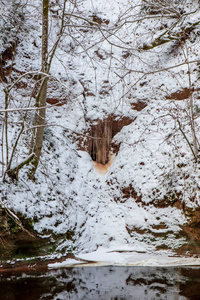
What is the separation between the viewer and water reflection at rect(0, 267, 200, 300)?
14.5 feet

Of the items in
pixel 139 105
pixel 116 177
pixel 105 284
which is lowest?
pixel 105 284

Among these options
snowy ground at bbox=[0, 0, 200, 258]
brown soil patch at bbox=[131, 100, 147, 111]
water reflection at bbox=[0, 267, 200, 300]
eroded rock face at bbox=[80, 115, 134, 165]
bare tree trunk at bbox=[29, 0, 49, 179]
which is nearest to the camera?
water reflection at bbox=[0, 267, 200, 300]

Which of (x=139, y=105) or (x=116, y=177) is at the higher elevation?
(x=139, y=105)

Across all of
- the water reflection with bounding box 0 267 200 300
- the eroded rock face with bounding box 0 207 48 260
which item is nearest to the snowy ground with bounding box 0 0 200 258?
the eroded rock face with bounding box 0 207 48 260

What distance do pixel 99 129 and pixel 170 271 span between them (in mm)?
5004

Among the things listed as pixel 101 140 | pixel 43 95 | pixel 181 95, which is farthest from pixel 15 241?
pixel 181 95

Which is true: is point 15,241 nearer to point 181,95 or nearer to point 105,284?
point 105,284

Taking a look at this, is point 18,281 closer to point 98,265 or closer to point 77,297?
point 77,297

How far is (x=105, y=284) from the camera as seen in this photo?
4.84 meters

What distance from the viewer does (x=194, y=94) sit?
8.15m

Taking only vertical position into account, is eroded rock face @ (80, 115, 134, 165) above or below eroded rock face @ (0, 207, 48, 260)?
above

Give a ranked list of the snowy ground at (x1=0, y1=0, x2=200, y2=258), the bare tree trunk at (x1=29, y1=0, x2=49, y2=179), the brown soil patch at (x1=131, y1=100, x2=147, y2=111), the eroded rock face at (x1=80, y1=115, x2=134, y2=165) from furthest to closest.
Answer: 1. the brown soil patch at (x1=131, y1=100, x2=147, y2=111)
2. the eroded rock face at (x1=80, y1=115, x2=134, y2=165)
3. the snowy ground at (x1=0, y1=0, x2=200, y2=258)
4. the bare tree trunk at (x1=29, y1=0, x2=49, y2=179)

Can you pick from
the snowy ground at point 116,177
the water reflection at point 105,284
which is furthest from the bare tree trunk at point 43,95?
the water reflection at point 105,284

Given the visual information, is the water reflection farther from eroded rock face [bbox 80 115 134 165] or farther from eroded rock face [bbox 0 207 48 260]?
eroded rock face [bbox 80 115 134 165]
